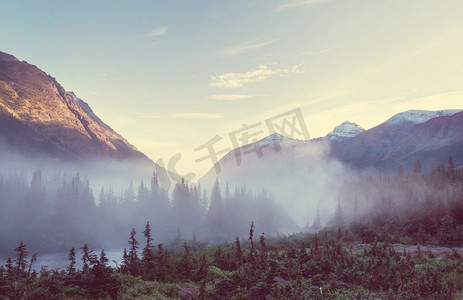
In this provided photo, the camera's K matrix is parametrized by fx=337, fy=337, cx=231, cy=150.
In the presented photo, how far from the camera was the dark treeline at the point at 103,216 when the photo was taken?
10824 cm

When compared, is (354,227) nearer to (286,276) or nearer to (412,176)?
(286,276)

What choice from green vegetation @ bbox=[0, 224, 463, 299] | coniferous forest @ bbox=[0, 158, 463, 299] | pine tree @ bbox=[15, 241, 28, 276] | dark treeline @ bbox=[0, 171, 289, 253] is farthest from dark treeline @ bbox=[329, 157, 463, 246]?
dark treeline @ bbox=[0, 171, 289, 253]

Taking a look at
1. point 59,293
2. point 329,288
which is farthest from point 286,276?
point 59,293

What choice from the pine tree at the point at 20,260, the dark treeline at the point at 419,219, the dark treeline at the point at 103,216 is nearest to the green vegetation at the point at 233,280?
the pine tree at the point at 20,260

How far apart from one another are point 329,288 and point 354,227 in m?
43.7

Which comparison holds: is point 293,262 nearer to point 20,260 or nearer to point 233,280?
point 233,280

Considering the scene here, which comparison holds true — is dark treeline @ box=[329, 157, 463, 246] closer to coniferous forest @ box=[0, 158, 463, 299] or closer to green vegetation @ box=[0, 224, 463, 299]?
coniferous forest @ box=[0, 158, 463, 299]

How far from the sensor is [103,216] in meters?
132

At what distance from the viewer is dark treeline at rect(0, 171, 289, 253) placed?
108 metres

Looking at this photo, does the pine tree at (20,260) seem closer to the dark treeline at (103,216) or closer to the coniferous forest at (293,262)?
the coniferous forest at (293,262)

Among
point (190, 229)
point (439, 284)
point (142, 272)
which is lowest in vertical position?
point (190, 229)

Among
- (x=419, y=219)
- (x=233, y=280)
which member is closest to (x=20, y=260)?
(x=233, y=280)

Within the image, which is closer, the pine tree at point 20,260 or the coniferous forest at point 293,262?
the coniferous forest at point 293,262

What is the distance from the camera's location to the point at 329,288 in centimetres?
2030
